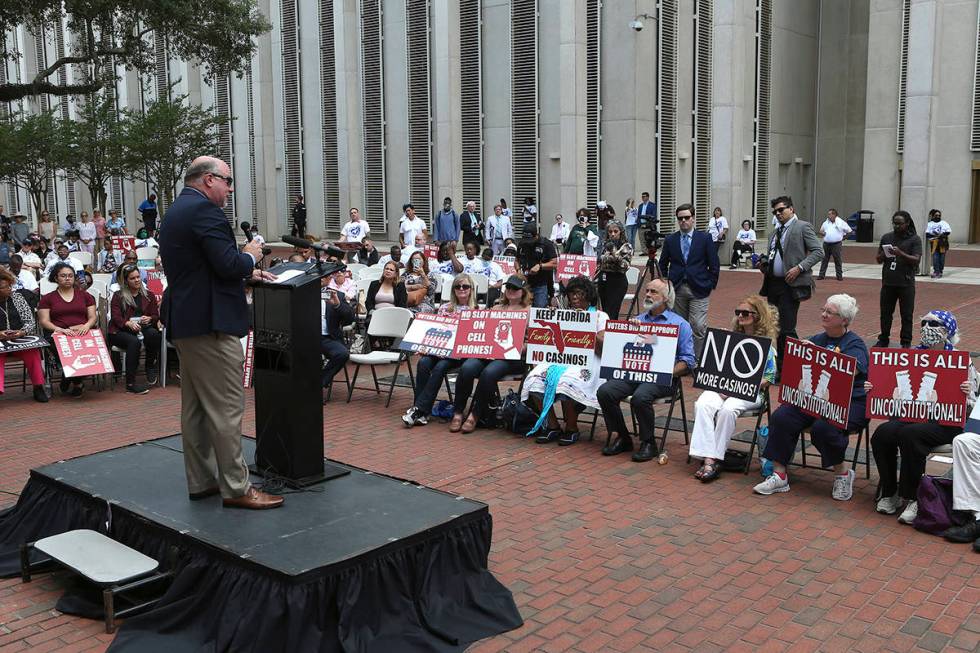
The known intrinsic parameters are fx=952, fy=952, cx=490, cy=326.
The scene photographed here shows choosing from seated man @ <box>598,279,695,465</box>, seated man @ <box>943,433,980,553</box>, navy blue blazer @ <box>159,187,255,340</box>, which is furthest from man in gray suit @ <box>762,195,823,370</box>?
navy blue blazer @ <box>159,187,255,340</box>

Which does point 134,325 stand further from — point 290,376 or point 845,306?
point 845,306

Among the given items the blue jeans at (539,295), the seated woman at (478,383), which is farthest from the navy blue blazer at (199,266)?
the blue jeans at (539,295)

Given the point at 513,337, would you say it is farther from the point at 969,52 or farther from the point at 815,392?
the point at 969,52

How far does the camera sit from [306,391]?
5.83 metres

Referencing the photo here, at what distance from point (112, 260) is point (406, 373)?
910 cm

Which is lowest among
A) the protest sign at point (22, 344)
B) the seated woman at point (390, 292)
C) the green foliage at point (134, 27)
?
the protest sign at point (22, 344)

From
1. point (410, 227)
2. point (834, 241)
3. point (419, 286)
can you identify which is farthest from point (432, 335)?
point (834, 241)

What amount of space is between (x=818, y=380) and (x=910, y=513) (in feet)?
3.67

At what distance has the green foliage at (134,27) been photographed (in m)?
17.2

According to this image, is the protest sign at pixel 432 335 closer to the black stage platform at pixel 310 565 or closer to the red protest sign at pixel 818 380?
the red protest sign at pixel 818 380

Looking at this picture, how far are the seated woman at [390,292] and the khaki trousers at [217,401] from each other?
6.92 meters

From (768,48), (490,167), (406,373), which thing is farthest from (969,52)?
(406,373)

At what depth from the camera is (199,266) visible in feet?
17.1

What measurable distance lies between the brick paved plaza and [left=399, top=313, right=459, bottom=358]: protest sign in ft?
3.27
